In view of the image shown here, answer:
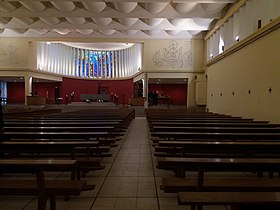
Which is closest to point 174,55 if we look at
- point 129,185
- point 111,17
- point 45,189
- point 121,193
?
point 111,17

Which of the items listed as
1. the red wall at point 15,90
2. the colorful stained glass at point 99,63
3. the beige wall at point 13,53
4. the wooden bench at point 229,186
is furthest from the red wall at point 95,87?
the wooden bench at point 229,186

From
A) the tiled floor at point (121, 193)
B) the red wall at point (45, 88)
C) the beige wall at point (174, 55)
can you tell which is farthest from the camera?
the red wall at point (45, 88)

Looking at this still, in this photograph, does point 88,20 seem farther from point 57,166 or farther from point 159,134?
point 57,166

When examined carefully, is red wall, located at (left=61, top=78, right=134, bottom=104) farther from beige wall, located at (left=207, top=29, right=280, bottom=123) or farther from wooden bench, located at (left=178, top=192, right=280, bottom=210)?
wooden bench, located at (left=178, top=192, right=280, bottom=210)

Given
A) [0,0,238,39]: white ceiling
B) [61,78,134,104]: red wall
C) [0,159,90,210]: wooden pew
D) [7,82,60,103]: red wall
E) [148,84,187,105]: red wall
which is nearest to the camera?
[0,159,90,210]: wooden pew

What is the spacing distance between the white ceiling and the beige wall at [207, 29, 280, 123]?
2954mm

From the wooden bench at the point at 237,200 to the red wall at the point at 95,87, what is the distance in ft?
72.8

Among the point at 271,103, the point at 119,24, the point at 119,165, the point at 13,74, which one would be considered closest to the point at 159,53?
the point at 119,24

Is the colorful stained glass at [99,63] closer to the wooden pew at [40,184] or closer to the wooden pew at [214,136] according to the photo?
the wooden pew at [214,136]

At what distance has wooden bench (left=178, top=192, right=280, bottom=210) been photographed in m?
1.36

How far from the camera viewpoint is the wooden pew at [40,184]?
1.82m

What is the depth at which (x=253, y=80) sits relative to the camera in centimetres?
862

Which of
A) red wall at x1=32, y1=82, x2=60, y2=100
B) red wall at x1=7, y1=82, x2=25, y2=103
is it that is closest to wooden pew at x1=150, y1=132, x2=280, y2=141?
red wall at x1=32, y1=82, x2=60, y2=100

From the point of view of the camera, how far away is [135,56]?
22984mm
